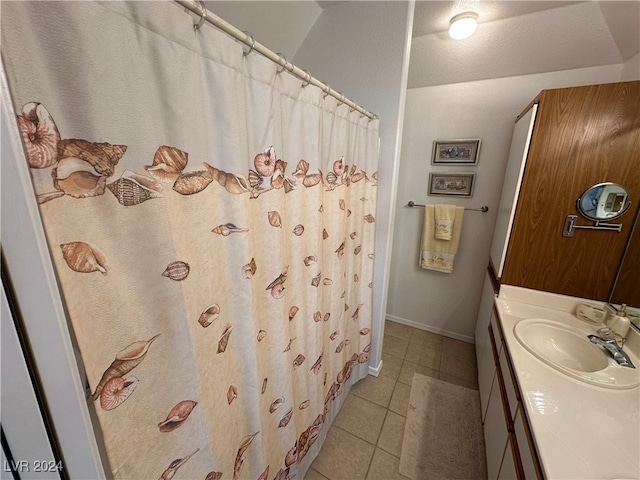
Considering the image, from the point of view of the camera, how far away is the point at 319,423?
1377 millimetres

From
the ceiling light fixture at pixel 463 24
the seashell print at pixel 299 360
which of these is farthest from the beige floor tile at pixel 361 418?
the ceiling light fixture at pixel 463 24

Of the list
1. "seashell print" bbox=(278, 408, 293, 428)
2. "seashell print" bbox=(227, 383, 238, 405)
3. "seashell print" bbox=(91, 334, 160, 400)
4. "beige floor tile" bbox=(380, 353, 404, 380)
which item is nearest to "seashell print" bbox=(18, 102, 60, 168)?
"seashell print" bbox=(91, 334, 160, 400)

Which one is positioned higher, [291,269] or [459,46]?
[459,46]

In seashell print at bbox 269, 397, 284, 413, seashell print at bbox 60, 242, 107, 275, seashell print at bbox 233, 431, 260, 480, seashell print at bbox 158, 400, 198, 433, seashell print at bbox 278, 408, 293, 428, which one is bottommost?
seashell print at bbox 278, 408, 293, 428

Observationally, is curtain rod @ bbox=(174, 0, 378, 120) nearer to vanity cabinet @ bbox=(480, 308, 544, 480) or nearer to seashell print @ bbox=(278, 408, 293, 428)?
seashell print @ bbox=(278, 408, 293, 428)

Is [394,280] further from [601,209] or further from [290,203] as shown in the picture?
[290,203]

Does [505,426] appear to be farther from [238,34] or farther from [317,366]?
[238,34]

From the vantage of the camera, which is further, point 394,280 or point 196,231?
point 394,280

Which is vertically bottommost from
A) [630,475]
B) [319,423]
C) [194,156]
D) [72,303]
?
[319,423]

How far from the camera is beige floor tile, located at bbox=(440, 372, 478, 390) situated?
1.92 meters

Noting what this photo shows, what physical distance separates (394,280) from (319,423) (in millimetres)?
1606

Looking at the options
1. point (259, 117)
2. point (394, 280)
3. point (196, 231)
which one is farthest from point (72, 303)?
point (394, 280)

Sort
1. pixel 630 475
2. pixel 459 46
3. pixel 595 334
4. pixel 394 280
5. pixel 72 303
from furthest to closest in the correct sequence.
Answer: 1. pixel 394 280
2. pixel 459 46
3. pixel 595 334
4. pixel 630 475
5. pixel 72 303

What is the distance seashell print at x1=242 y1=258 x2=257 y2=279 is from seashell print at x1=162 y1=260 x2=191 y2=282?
0.17 m
